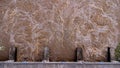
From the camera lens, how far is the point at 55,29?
475 cm

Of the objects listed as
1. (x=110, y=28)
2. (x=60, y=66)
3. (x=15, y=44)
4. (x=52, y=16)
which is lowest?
(x=60, y=66)

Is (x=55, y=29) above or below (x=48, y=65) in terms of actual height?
above

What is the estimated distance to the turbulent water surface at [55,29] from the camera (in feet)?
15.4

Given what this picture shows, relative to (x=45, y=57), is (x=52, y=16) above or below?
above

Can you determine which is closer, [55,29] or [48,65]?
[48,65]

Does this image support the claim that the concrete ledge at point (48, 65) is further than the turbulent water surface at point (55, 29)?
No

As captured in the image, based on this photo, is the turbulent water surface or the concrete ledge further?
the turbulent water surface

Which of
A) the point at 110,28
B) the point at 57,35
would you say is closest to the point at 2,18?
the point at 57,35

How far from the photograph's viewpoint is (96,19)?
4.86m

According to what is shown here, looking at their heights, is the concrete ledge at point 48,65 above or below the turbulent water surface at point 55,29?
below

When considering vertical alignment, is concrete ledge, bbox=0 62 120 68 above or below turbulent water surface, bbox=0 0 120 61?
below

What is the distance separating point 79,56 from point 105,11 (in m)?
1.42

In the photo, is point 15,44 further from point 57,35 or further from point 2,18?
point 57,35

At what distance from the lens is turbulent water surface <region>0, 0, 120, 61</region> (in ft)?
15.4
